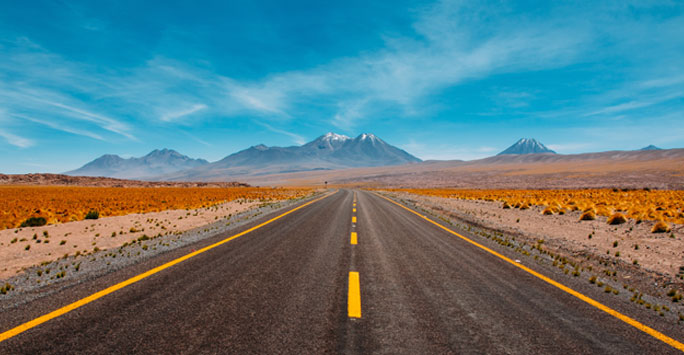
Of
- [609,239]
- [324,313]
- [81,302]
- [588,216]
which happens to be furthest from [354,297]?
[588,216]

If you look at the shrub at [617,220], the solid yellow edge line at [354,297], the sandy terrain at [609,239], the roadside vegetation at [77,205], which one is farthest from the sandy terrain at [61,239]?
the shrub at [617,220]

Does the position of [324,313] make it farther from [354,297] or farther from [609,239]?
[609,239]

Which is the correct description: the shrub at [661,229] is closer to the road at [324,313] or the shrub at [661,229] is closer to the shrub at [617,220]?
the shrub at [617,220]

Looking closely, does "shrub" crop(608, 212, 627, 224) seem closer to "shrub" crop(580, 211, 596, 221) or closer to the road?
"shrub" crop(580, 211, 596, 221)

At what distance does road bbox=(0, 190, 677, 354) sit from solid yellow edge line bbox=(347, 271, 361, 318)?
3 centimetres

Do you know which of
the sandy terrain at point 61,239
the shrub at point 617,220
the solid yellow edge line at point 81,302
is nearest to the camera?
the solid yellow edge line at point 81,302

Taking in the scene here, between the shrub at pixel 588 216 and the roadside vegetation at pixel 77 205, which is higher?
the roadside vegetation at pixel 77 205

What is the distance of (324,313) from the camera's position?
3.79 metres

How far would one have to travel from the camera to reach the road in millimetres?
3061

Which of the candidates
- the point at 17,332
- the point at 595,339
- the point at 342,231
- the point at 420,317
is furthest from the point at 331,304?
the point at 342,231

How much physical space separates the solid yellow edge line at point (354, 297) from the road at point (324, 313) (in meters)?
0.03

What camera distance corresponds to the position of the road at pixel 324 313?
3.06m

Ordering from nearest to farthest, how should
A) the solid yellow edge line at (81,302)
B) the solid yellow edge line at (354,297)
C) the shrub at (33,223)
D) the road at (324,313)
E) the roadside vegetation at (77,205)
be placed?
the road at (324,313) → the solid yellow edge line at (81,302) → the solid yellow edge line at (354,297) → the shrub at (33,223) → the roadside vegetation at (77,205)

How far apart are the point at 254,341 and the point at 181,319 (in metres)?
1.15
